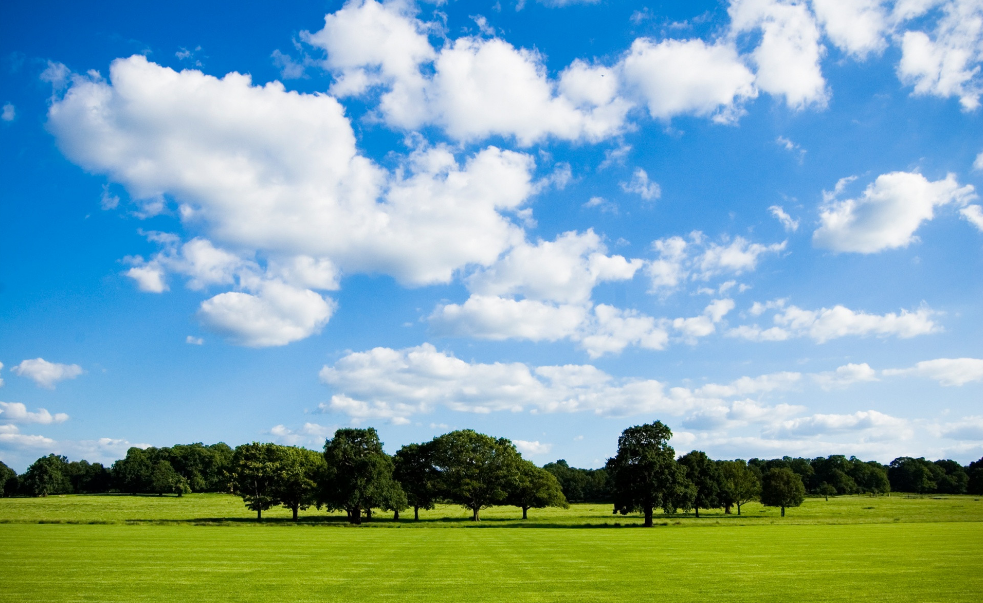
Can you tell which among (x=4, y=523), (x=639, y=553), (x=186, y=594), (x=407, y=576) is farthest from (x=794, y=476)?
(x=4, y=523)

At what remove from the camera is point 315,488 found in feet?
271

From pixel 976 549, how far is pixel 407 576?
3780 centimetres

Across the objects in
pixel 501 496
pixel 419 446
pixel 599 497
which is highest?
pixel 419 446

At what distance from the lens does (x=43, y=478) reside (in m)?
166

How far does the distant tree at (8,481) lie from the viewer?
16750 centimetres

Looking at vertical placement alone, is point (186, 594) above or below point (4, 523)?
above

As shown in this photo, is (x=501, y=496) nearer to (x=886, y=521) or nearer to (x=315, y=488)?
(x=315, y=488)

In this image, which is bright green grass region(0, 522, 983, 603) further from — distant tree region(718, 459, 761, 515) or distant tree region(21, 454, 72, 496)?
distant tree region(21, 454, 72, 496)

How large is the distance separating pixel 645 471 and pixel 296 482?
5210 centimetres

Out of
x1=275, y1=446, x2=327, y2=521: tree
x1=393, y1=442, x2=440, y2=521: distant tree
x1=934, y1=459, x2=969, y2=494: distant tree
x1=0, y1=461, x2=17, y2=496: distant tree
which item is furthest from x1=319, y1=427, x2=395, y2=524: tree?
x1=934, y1=459, x2=969, y2=494: distant tree

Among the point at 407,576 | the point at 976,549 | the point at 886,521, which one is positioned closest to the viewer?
the point at 407,576

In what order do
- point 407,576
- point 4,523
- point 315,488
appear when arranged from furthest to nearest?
point 315,488, point 4,523, point 407,576

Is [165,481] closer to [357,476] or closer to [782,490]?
[357,476]

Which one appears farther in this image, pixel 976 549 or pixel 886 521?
pixel 886 521
